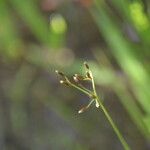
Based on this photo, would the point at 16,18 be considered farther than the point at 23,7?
Yes

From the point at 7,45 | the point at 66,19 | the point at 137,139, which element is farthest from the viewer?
the point at 66,19

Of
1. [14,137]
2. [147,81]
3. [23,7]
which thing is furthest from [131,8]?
[14,137]

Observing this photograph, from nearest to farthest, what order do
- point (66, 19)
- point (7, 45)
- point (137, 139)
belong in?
point (137, 139)
point (7, 45)
point (66, 19)

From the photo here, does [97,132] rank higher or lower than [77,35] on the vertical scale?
lower

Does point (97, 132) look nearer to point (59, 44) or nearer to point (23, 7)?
point (59, 44)

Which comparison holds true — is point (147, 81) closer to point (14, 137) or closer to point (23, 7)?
point (23, 7)

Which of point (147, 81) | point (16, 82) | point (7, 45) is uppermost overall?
point (7, 45)
